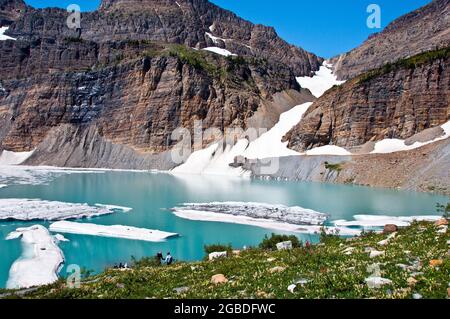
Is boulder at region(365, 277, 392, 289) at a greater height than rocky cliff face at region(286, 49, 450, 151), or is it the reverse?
rocky cliff face at region(286, 49, 450, 151)

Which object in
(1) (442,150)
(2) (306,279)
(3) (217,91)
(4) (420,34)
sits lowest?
(2) (306,279)

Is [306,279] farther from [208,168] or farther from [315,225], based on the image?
[208,168]

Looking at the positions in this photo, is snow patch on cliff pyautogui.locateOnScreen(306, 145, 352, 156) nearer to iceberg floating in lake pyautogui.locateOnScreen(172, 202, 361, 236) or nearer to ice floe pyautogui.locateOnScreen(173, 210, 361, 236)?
iceberg floating in lake pyautogui.locateOnScreen(172, 202, 361, 236)

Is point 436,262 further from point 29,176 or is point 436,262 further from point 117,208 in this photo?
point 29,176

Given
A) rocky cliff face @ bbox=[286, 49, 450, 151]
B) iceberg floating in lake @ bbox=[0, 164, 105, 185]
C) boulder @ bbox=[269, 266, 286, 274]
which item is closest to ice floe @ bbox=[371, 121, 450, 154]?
rocky cliff face @ bbox=[286, 49, 450, 151]

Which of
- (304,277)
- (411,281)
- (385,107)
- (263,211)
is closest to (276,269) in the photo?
(304,277)

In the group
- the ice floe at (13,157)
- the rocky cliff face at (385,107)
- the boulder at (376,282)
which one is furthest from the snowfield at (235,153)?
the boulder at (376,282)

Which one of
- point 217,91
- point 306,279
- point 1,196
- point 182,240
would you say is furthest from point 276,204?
point 217,91
